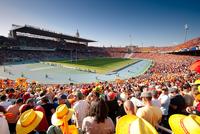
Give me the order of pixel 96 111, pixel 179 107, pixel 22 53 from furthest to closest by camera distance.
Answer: pixel 22 53, pixel 179 107, pixel 96 111

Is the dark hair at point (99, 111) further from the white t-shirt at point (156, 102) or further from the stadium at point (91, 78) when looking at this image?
the white t-shirt at point (156, 102)

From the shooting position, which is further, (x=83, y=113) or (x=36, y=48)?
(x=36, y=48)

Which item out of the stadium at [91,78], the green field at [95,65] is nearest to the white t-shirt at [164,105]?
the stadium at [91,78]

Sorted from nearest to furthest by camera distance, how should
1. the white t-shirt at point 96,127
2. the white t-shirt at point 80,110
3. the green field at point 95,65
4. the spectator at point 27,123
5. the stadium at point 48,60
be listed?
the spectator at point 27,123, the white t-shirt at point 96,127, the white t-shirt at point 80,110, the stadium at point 48,60, the green field at point 95,65

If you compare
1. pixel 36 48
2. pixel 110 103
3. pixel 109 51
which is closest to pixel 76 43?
pixel 109 51

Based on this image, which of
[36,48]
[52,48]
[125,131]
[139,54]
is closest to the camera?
[125,131]

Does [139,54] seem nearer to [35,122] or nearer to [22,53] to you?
[22,53]

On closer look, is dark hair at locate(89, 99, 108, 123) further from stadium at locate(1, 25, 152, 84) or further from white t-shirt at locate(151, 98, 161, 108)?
stadium at locate(1, 25, 152, 84)

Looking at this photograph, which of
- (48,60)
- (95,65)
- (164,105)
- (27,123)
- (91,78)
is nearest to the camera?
(27,123)

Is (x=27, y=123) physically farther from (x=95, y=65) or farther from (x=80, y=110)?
(x=95, y=65)

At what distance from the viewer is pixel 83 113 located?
5.20 m

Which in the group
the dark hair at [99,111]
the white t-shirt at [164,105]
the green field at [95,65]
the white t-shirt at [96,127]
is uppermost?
the dark hair at [99,111]

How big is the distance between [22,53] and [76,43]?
4078cm

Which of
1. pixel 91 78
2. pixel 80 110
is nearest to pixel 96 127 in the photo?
A: pixel 80 110
